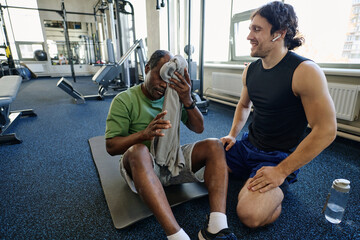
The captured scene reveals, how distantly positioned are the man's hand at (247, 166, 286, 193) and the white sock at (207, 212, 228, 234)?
0.78 feet

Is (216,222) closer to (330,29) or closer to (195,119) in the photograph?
(195,119)

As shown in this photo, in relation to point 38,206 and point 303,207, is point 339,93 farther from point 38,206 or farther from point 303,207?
point 38,206

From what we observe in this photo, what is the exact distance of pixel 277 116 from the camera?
116 centimetres

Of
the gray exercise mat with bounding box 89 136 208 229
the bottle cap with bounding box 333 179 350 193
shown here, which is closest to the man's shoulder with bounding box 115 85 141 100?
the gray exercise mat with bounding box 89 136 208 229

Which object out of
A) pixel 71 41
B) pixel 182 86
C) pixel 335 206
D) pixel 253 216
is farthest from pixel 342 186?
pixel 71 41

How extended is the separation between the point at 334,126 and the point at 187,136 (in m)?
1.51

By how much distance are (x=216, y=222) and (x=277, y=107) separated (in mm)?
663

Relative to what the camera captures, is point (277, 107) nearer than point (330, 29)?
Yes

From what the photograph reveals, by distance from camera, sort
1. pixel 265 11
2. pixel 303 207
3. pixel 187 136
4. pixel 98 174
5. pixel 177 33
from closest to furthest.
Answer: pixel 265 11 < pixel 303 207 < pixel 98 174 < pixel 187 136 < pixel 177 33

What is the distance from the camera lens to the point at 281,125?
1164mm

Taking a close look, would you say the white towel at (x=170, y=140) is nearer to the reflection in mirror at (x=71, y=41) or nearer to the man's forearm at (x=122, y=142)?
the man's forearm at (x=122, y=142)

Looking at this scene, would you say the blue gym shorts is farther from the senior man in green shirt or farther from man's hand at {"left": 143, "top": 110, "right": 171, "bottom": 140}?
man's hand at {"left": 143, "top": 110, "right": 171, "bottom": 140}

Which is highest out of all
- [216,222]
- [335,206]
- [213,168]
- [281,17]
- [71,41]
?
[71,41]

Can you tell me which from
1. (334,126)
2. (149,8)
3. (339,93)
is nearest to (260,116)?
(334,126)
